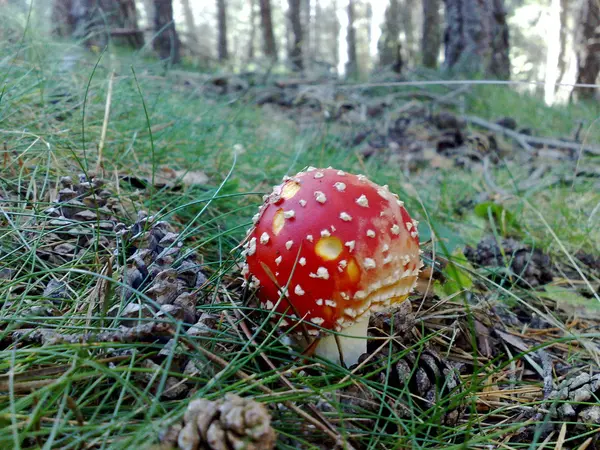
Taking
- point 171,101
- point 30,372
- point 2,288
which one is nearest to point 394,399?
point 30,372

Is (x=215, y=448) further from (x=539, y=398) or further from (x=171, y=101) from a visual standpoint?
(x=171, y=101)

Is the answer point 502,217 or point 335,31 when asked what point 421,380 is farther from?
point 335,31

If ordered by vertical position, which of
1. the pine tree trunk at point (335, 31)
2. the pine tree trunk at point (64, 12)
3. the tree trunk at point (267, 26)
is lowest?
the pine tree trunk at point (64, 12)

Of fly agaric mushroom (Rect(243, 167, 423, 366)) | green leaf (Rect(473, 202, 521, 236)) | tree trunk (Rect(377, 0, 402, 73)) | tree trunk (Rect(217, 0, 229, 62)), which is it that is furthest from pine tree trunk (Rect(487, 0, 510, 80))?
tree trunk (Rect(217, 0, 229, 62))

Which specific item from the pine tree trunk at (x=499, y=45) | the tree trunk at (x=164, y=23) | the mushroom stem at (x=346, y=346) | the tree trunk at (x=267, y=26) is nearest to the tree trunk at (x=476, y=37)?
the pine tree trunk at (x=499, y=45)

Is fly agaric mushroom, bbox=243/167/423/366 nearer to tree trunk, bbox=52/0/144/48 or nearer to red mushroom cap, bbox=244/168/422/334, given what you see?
red mushroom cap, bbox=244/168/422/334

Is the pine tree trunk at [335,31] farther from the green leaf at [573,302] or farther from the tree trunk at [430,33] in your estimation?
the green leaf at [573,302]

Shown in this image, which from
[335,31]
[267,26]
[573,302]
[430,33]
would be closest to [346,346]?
[573,302]
